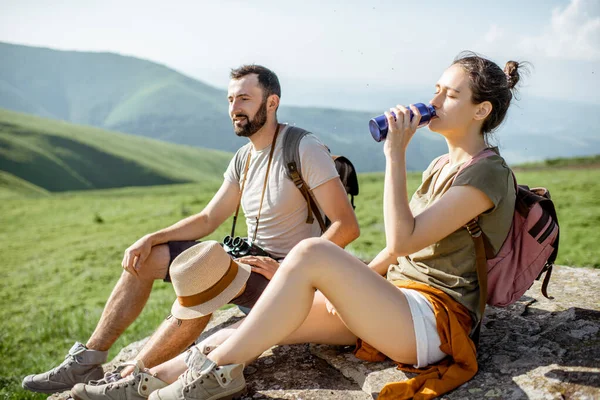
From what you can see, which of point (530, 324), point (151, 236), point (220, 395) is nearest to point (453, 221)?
point (530, 324)

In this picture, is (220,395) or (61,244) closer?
(220,395)

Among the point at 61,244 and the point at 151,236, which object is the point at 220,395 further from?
the point at 61,244

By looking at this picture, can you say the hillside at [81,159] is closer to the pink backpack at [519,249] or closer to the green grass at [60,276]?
the green grass at [60,276]

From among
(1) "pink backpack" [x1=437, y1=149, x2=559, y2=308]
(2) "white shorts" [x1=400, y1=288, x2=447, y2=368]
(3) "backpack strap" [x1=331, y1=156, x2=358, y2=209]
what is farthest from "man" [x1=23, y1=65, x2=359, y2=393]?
(1) "pink backpack" [x1=437, y1=149, x2=559, y2=308]

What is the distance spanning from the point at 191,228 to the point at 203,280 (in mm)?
1626

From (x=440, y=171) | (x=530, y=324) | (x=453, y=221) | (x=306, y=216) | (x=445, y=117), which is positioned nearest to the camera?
(x=453, y=221)

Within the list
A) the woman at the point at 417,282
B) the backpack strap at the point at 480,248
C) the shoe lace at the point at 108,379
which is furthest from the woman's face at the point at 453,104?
the shoe lace at the point at 108,379

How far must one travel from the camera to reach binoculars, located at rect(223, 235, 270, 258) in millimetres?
5293

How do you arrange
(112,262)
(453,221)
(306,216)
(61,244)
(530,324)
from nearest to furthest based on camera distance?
(453,221)
(530,324)
(306,216)
(112,262)
(61,244)

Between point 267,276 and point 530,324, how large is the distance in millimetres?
2367

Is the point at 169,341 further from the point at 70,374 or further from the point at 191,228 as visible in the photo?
the point at 191,228

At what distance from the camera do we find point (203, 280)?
13.4ft

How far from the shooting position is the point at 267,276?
15.6 ft

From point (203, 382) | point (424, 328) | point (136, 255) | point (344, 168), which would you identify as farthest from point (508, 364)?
point (136, 255)
